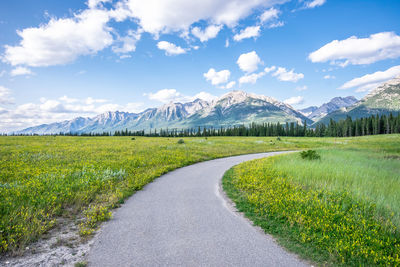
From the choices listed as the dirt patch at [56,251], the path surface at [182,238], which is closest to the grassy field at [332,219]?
the path surface at [182,238]

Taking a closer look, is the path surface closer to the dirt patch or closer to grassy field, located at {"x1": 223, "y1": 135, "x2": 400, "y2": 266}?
the dirt patch

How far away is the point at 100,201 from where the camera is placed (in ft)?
27.5

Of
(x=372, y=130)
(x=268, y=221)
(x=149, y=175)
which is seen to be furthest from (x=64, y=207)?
(x=372, y=130)

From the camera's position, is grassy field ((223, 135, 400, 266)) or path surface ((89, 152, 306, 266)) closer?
path surface ((89, 152, 306, 266))

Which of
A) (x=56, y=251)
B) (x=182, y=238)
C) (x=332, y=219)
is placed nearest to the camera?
(x=56, y=251)

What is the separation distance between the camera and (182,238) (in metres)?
5.32

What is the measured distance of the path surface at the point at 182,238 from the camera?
4398 millimetres

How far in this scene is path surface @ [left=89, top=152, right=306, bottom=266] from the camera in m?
4.40

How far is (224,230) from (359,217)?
4337mm

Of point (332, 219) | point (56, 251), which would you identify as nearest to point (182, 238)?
point (56, 251)

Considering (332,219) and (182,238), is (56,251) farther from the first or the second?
(332,219)

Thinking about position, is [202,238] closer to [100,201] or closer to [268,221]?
[268,221]

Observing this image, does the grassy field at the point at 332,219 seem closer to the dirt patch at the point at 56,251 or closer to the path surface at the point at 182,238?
the path surface at the point at 182,238

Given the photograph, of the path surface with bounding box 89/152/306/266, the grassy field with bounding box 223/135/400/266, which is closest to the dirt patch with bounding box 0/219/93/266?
the path surface with bounding box 89/152/306/266
